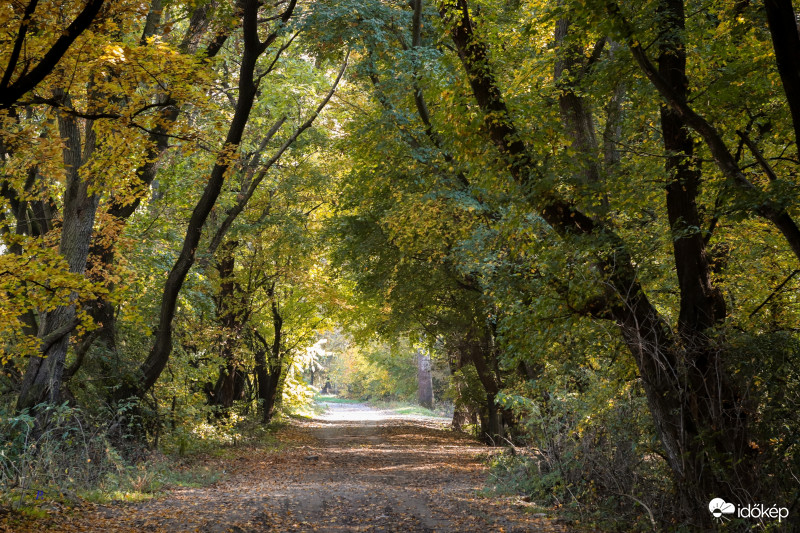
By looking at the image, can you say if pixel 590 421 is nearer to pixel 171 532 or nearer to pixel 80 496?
pixel 171 532

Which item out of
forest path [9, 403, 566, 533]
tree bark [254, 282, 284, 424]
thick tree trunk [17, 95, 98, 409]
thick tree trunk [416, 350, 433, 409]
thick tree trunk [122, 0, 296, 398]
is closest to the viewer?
forest path [9, 403, 566, 533]

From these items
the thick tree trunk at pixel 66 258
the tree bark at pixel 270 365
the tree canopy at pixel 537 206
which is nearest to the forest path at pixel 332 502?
the tree canopy at pixel 537 206

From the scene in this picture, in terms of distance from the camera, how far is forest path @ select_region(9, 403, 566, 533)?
739cm

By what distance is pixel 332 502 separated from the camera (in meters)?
9.13

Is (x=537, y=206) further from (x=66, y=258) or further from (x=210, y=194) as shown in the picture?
(x=66, y=258)

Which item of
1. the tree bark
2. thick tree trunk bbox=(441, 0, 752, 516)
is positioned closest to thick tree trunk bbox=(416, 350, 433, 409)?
the tree bark

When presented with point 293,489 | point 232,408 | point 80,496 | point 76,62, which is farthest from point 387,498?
point 232,408

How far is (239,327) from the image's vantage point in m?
19.2

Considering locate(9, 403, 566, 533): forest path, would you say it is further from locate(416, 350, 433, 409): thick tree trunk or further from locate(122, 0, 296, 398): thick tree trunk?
locate(416, 350, 433, 409): thick tree trunk

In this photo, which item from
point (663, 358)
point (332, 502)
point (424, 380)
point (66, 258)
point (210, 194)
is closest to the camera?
point (663, 358)

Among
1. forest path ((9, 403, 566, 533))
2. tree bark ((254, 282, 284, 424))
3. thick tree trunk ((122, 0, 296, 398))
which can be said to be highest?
thick tree trunk ((122, 0, 296, 398))

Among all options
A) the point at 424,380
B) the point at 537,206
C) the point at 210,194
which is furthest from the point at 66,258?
the point at 424,380

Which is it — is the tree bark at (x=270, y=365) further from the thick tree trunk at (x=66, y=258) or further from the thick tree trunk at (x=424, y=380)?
the thick tree trunk at (x=424, y=380)

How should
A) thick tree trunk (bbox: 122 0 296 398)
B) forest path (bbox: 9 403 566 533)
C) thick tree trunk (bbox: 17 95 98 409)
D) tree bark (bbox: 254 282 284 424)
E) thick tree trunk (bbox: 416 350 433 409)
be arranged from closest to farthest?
1. forest path (bbox: 9 403 566 533)
2. thick tree trunk (bbox: 122 0 296 398)
3. thick tree trunk (bbox: 17 95 98 409)
4. tree bark (bbox: 254 282 284 424)
5. thick tree trunk (bbox: 416 350 433 409)
